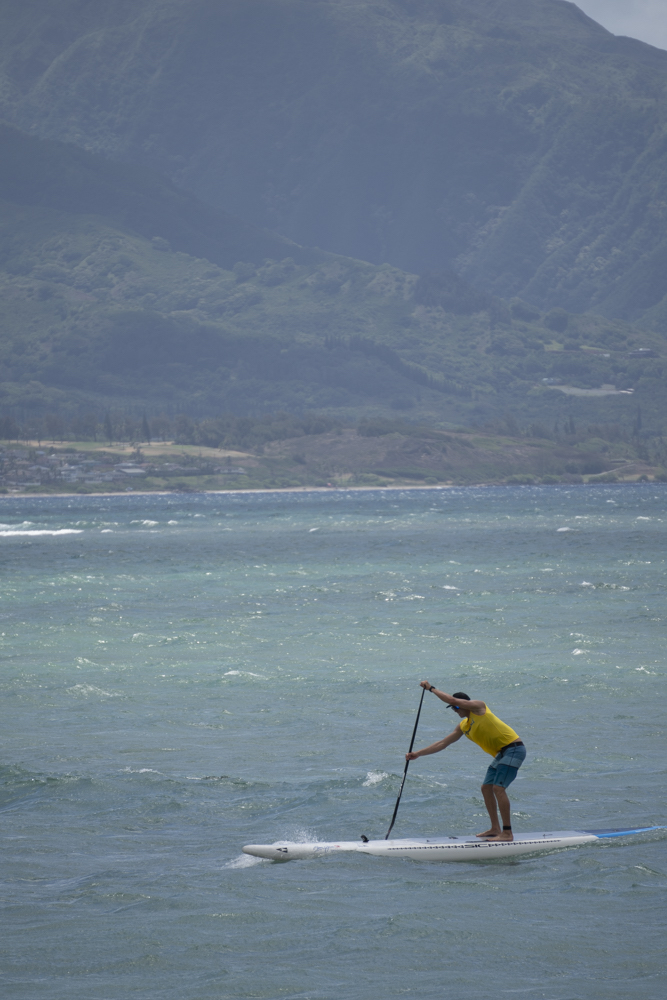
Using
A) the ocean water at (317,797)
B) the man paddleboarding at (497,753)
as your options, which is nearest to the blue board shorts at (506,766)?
the man paddleboarding at (497,753)

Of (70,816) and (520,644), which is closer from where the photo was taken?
(70,816)

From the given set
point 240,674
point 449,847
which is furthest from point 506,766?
point 240,674

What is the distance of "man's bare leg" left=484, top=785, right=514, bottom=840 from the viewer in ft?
58.7

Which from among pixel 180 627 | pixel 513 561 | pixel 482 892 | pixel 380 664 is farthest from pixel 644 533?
pixel 482 892

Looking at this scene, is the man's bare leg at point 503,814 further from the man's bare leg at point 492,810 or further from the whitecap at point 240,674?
the whitecap at point 240,674

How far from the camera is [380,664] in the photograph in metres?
36.9

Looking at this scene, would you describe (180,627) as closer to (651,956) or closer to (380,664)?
(380,664)

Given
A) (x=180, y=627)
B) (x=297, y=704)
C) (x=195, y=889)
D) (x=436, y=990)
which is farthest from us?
(x=180, y=627)

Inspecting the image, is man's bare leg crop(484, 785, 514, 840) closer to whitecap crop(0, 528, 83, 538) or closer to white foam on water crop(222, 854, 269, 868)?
white foam on water crop(222, 854, 269, 868)

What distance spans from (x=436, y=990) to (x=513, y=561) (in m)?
67.7

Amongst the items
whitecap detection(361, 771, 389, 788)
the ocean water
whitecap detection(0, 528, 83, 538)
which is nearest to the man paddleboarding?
the ocean water

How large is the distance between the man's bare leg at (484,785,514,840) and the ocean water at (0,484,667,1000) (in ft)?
1.50

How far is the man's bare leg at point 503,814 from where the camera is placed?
705 inches

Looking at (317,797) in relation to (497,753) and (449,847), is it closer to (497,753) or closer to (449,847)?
(449,847)
